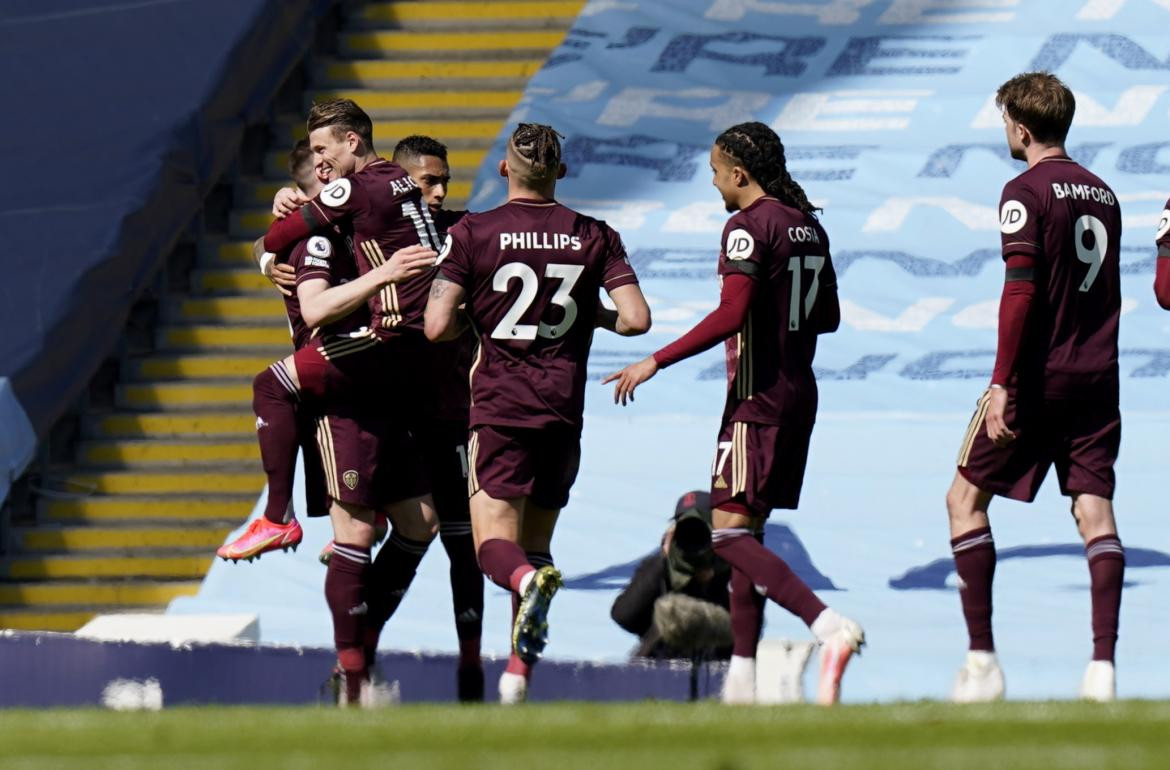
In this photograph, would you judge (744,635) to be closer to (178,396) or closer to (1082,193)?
(1082,193)

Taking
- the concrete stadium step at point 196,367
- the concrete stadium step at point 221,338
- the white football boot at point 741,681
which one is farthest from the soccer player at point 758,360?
the concrete stadium step at point 221,338

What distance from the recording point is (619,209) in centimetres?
1359

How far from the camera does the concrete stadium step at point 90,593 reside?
1165 cm

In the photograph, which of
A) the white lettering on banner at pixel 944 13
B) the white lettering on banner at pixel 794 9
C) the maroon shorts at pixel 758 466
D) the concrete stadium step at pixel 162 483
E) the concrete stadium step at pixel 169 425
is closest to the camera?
the maroon shorts at pixel 758 466

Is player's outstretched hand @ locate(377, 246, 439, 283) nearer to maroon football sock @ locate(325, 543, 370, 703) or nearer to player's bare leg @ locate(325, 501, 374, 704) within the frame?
player's bare leg @ locate(325, 501, 374, 704)

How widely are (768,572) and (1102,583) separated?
97 cm

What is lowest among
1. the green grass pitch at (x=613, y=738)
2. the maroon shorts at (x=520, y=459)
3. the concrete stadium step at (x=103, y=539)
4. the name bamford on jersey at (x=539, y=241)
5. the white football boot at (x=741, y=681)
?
the green grass pitch at (x=613, y=738)

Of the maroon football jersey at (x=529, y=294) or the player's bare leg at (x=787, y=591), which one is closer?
the player's bare leg at (x=787, y=591)

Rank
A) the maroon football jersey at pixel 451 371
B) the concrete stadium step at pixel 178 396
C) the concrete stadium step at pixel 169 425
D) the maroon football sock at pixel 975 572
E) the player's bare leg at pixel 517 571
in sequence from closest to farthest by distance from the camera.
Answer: the player's bare leg at pixel 517 571 → the maroon football sock at pixel 975 572 → the maroon football jersey at pixel 451 371 → the concrete stadium step at pixel 169 425 → the concrete stadium step at pixel 178 396

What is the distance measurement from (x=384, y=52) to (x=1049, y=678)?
8.00 m

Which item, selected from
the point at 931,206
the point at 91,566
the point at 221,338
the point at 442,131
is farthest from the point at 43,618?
the point at 931,206

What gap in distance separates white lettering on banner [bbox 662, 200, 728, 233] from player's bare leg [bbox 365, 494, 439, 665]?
20.2 feet

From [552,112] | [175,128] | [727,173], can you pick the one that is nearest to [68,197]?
[175,128]

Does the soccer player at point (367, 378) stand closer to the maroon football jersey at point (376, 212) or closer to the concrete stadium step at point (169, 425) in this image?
the maroon football jersey at point (376, 212)
